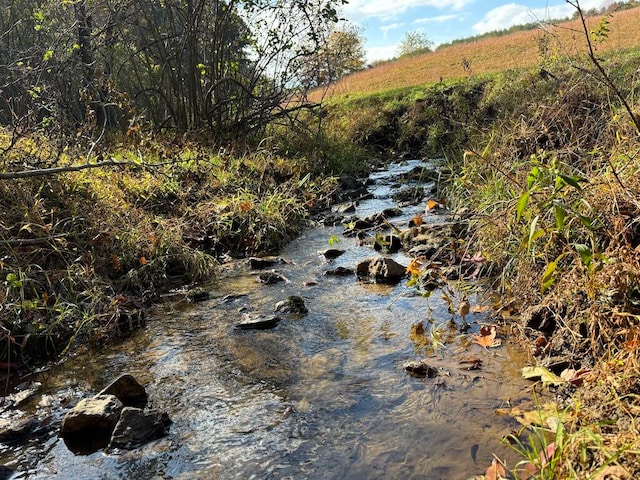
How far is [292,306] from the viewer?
160 inches

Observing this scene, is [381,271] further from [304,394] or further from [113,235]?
[113,235]

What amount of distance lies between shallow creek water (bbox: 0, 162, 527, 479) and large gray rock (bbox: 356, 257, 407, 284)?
0.19 metres

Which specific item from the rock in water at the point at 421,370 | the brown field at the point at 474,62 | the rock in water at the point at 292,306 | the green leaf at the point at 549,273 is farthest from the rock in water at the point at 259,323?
the brown field at the point at 474,62

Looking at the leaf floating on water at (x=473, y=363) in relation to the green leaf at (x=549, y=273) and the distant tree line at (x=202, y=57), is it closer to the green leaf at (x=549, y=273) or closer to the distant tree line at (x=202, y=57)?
the green leaf at (x=549, y=273)

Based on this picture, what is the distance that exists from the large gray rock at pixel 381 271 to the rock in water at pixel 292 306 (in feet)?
2.52

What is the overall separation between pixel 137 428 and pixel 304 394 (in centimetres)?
87

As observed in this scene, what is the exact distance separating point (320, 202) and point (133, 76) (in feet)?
24.5

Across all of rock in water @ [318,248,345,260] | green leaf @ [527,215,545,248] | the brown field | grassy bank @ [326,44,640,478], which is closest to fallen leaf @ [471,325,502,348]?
grassy bank @ [326,44,640,478]

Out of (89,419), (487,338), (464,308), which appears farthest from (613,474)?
(89,419)

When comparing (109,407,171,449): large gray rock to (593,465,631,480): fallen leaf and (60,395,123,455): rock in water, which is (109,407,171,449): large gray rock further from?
(593,465,631,480): fallen leaf

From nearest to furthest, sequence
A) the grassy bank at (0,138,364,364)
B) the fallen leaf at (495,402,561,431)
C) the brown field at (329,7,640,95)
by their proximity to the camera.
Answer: the fallen leaf at (495,402,561,431) → the grassy bank at (0,138,364,364) → the brown field at (329,7,640,95)

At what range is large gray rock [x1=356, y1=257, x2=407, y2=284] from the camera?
4.48 m

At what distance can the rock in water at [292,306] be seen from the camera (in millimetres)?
4047

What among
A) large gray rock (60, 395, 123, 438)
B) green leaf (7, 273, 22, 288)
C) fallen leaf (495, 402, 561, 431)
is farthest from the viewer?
green leaf (7, 273, 22, 288)
